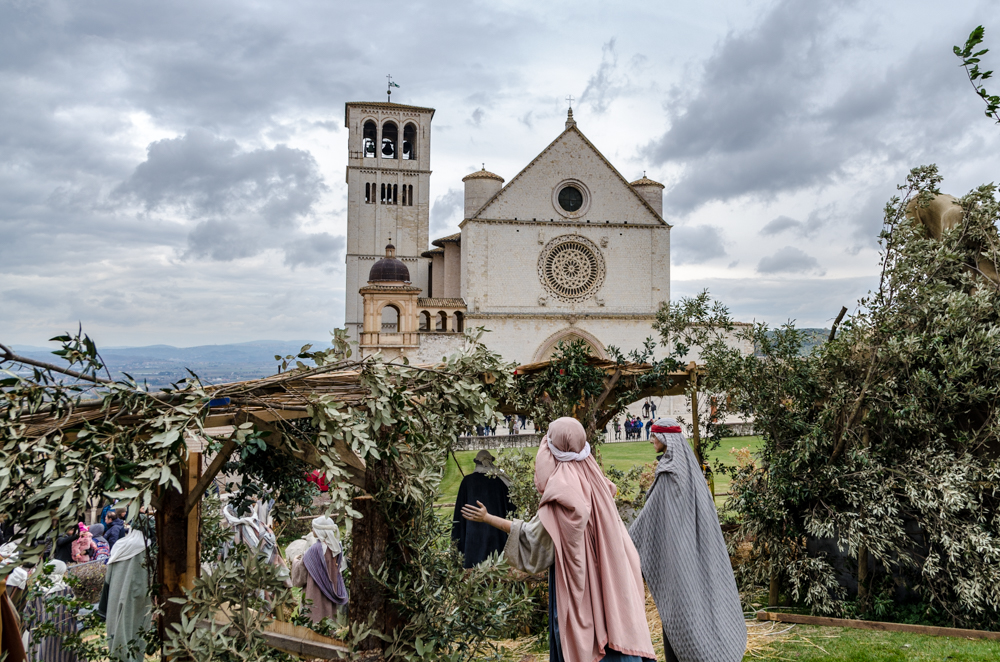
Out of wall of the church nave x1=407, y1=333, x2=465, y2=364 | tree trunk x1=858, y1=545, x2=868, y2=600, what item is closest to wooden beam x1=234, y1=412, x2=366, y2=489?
tree trunk x1=858, y1=545, x2=868, y2=600

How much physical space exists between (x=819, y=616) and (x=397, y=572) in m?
4.03

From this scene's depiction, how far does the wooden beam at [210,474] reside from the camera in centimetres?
386

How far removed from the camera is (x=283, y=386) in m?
3.57

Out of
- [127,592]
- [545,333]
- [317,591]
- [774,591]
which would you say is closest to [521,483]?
[317,591]

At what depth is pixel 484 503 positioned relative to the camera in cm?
652

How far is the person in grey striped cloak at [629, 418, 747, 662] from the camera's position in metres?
Result: 3.83

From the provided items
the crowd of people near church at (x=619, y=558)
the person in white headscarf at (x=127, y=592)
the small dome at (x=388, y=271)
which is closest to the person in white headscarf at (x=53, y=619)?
the person in white headscarf at (x=127, y=592)

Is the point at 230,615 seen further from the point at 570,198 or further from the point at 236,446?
the point at 570,198

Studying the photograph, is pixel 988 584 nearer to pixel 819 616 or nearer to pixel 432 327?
pixel 819 616

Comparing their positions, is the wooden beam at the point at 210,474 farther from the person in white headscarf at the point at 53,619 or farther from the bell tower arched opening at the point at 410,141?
the bell tower arched opening at the point at 410,141

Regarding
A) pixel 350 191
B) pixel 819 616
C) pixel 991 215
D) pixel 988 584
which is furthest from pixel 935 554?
pixel 350 191

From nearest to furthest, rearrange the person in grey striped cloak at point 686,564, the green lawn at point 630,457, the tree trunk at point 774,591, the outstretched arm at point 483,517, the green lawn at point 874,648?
the outstretched arm at point 483,517
the person in grey striped cloak at point 686,564
the green lawn at point 874,648
the tree trunk at point 774,591
the green lawn at point 630,457

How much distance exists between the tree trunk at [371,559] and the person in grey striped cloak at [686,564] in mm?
1489

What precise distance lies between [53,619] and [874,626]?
6.48m
